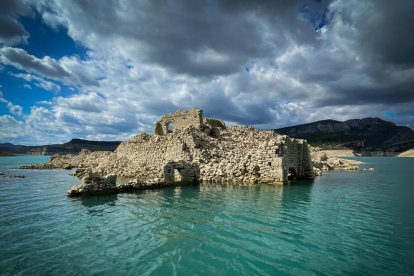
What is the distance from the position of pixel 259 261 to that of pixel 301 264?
3.49ft

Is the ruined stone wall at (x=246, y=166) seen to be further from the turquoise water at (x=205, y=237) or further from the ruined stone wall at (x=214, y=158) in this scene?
the turquoise water at (x=205, y=237)

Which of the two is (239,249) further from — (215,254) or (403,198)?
(403,198)

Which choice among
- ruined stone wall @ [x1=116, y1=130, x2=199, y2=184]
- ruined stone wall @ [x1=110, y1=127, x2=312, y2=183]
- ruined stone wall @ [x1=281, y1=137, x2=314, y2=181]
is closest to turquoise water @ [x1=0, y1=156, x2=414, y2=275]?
ruined stone wall @ [x1=116, y1=130, x2=199, y2=184]

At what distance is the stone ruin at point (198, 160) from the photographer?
20.9 meters

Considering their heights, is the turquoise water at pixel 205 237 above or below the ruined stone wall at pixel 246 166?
below

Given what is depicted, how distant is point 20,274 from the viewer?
239 inches

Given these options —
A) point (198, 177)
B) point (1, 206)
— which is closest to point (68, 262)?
point (1, 206)

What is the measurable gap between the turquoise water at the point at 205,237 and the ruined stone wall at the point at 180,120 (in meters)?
21.7

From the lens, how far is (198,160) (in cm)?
2512

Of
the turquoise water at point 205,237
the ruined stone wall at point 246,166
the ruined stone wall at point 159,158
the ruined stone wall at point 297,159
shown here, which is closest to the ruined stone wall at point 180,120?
the ruined stone wall at point 159,158

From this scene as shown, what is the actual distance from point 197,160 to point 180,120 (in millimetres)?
13974

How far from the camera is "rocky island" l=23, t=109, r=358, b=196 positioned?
20641mm

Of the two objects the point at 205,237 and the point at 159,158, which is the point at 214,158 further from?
the point at 205,237

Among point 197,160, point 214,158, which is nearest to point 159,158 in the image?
point 197,160
